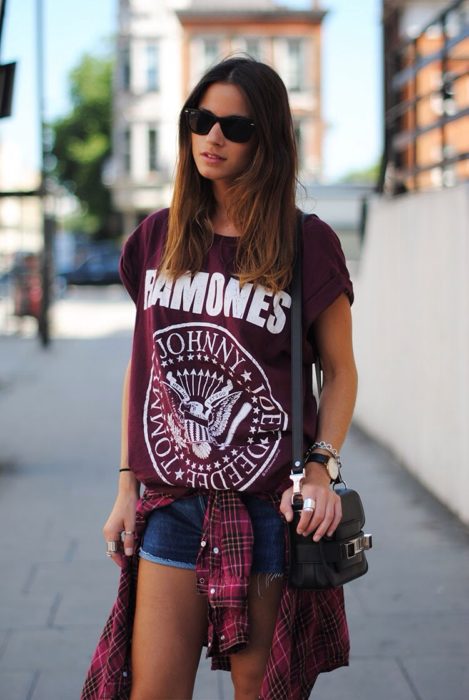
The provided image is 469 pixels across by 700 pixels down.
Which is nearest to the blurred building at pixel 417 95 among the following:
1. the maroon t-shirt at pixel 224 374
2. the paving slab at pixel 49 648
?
the paving slab at pixel 49 648

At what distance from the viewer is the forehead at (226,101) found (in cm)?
243

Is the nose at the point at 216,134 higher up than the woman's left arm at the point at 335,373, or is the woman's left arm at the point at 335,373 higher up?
the nose at the point at 216,134

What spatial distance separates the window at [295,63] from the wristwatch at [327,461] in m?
53.5

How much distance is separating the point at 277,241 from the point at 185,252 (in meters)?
0.19

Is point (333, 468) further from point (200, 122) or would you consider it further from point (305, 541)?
point (200, 122)

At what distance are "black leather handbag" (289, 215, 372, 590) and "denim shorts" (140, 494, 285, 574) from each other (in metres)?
0.07

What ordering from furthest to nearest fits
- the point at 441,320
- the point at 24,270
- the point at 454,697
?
1. the point at 24,270
2. the point at 441,320
3. the point at 454,697

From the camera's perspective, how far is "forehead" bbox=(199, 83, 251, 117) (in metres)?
2.43

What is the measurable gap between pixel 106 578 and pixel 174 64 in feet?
174

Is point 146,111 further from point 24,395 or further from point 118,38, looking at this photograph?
point 24,395

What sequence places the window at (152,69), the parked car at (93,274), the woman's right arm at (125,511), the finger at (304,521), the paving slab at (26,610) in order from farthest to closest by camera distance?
the window at (152,69) → the parked car at (93,274) → the paving slab at (26,610) → the woman's right arm at (125,511) → the finger at (304,521)

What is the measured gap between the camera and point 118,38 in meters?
58.2

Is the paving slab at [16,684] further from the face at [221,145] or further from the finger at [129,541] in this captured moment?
the face at [221,145]

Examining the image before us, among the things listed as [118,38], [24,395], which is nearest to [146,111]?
[118,38]
